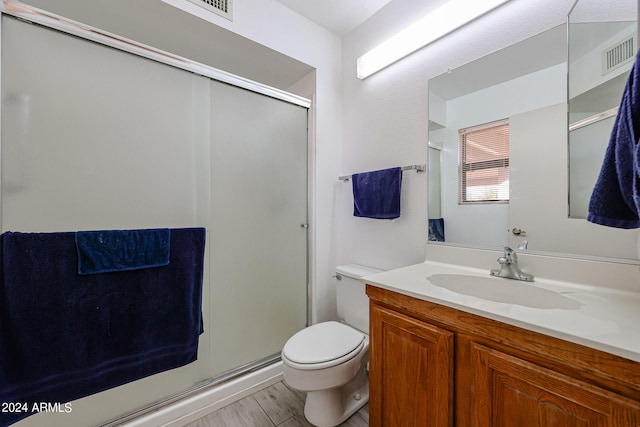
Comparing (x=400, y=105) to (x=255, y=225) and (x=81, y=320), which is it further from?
(x=81, y=320)

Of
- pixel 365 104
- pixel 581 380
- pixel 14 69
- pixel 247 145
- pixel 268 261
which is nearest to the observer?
pixel 581 380

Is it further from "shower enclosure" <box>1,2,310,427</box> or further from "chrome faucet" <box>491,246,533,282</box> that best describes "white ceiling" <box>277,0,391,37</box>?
"chrome faucet" <box>491,246,533,282</box>

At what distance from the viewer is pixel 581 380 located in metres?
0.61

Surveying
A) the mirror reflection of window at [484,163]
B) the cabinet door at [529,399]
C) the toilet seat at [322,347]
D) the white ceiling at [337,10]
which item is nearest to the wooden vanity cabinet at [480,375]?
the cabinet door at [529,399]

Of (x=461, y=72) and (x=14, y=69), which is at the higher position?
(x=461, y=72)

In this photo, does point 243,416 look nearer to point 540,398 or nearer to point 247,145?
point 540,398

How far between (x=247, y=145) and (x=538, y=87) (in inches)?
58.5

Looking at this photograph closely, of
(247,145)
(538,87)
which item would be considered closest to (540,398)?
(538,87)

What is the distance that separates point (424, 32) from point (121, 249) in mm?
1905

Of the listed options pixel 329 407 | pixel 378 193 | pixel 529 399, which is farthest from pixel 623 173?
pixel 329 407

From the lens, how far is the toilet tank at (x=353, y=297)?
155 cm

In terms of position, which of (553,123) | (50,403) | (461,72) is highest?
(461,72)

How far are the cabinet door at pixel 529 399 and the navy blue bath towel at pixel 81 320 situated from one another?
48.3 inches

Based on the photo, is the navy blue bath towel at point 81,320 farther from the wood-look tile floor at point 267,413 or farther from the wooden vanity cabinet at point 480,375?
the wooden vanity cabinet at point 480,375
